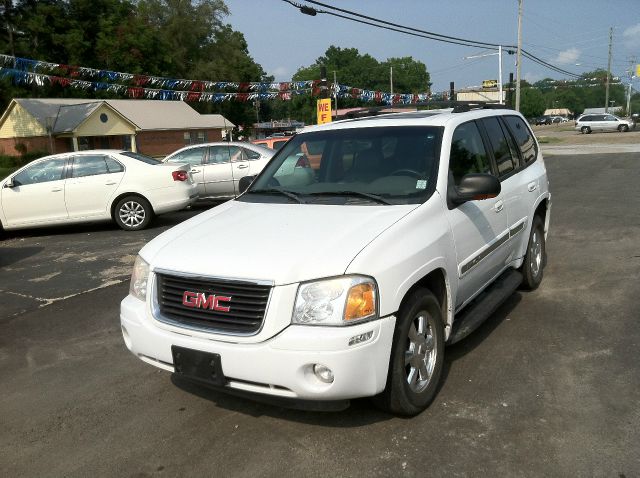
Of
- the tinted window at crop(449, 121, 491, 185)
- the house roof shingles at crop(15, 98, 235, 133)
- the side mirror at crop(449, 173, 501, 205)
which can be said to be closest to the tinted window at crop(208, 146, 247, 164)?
the tinted window at crop(449, 121, 491, 185)

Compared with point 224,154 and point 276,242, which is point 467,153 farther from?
point 224,154

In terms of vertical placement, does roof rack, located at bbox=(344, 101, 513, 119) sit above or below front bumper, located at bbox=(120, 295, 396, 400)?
above

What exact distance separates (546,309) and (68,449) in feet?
13.4

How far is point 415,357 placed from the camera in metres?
3.42

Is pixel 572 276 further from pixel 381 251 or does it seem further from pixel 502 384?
pixel 381 251

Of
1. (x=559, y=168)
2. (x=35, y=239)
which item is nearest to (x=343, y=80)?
(x=559, y=168)

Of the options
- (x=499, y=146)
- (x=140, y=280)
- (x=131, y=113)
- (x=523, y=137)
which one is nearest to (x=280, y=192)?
(x=140, y=280)

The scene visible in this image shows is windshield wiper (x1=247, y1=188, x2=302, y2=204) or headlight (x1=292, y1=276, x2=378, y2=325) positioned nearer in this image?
headlight (x1=292, y1=276, x2=378, y2=325)

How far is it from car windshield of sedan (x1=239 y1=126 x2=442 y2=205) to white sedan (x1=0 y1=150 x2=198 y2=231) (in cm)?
659

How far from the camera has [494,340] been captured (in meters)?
4.61

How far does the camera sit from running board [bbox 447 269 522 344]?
3.93 metres

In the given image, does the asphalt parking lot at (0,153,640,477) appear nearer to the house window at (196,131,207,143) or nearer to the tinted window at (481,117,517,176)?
the tinted window at (481,117,517,176)

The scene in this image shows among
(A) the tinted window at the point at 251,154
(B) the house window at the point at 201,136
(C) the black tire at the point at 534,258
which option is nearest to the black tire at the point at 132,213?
(A) the tinted window at the point at 251,154

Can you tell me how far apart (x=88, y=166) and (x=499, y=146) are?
8.25 metres
